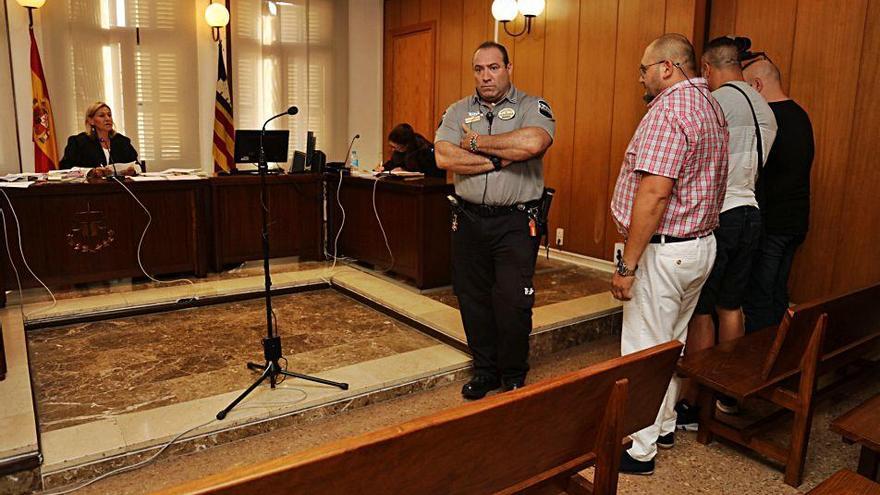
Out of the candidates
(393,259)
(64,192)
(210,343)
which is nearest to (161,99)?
(64,192)

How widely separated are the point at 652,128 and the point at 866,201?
231 cm

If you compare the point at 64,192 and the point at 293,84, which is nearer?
the point at 64,192

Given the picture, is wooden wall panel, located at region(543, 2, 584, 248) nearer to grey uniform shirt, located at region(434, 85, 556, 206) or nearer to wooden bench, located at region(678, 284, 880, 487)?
grey uniform shirt, located at region(434, 85, 556, 206)

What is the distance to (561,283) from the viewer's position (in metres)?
4.75

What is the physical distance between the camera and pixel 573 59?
5355mm

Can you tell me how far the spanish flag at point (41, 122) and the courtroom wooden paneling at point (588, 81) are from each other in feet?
13.6

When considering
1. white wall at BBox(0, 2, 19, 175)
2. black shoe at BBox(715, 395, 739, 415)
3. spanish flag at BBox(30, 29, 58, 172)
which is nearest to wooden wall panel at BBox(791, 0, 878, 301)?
black shoe at BBox(715, 395, 739, 415)

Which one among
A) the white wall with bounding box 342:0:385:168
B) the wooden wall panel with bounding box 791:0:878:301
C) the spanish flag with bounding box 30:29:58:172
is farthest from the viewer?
the white wall with bounding box 342:0:385:168

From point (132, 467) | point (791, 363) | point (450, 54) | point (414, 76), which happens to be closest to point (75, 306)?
point (132, 467)

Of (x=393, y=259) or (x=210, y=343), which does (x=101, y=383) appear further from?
(x=393, y=259)

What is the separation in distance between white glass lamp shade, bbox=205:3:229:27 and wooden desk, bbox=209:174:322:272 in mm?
2359

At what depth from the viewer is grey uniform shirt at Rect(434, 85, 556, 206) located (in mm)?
2836

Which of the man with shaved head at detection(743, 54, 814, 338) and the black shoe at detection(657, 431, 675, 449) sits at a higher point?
the man with shaved head at detection(743, 54, 814, 338)

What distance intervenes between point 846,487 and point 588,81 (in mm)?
4264
